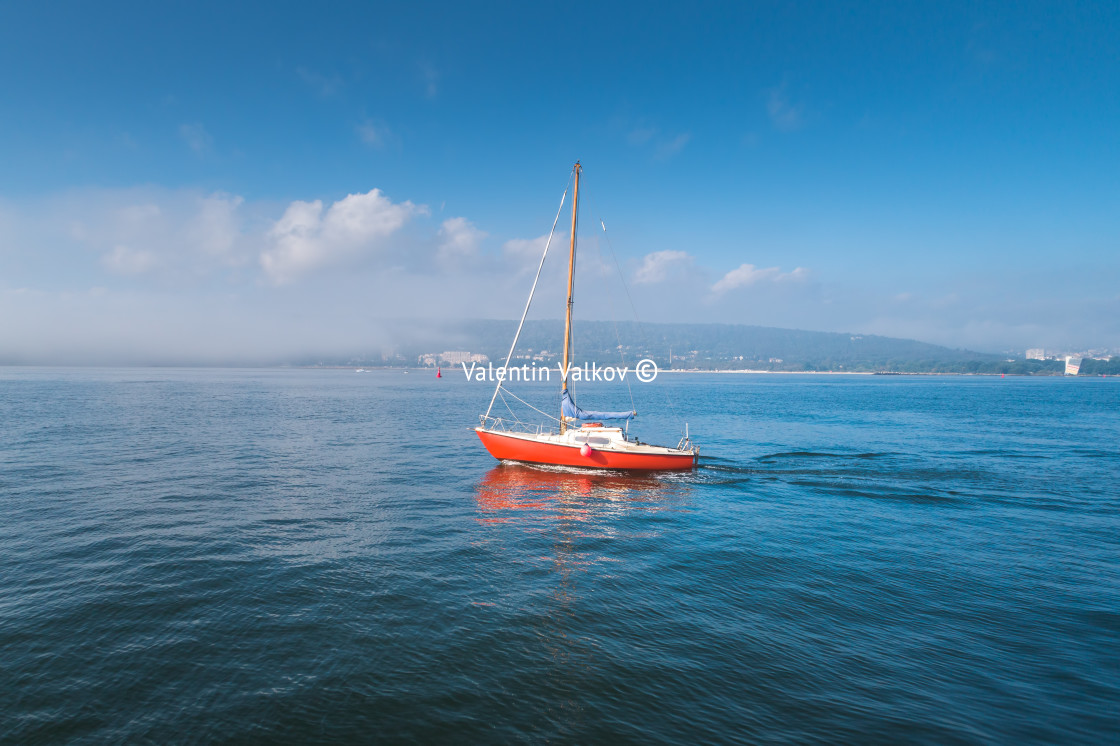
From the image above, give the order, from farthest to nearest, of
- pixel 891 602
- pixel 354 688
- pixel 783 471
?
1. pixel 783 471
2. pixel 891 602
3. pixel 354 688

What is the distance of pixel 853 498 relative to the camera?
2466 centimetres

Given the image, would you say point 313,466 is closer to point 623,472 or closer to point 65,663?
point 623,472

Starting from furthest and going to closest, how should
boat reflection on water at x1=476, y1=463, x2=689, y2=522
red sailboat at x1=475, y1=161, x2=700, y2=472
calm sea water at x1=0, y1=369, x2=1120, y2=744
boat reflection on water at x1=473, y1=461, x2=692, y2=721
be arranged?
red sailboat at x1=475, y1=161, x2=700, y2=472, boat reflection on water at x1=476, y1=463, x2=689, y2=522, boat reflection on water at x1=473, y1=461, x2=692, y2=721, calm sea water at x1=0, y1=369, x2=1120, y2=744

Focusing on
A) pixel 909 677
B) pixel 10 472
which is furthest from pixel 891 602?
pixel 10 472

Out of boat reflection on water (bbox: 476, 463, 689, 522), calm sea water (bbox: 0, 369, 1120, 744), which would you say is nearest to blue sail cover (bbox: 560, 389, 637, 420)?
boat reflection on water (bbox: 476, 463, 689, 522)

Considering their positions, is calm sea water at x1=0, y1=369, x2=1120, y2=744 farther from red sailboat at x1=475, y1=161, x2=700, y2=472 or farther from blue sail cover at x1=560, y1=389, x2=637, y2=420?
blue sail cover at x1=560, y1=389, x2=637, y2=420

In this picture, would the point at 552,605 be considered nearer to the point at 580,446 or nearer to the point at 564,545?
the point at 564,545

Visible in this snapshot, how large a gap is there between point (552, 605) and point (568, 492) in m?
12.5

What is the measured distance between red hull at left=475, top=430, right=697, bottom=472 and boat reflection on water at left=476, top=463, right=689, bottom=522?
70cm

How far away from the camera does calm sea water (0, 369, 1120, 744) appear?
9055 millimetres

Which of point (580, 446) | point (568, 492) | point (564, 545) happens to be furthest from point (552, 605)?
point (580, 446)

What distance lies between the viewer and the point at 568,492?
1017 inches

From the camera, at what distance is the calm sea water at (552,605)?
356 inches

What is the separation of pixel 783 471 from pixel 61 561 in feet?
105
